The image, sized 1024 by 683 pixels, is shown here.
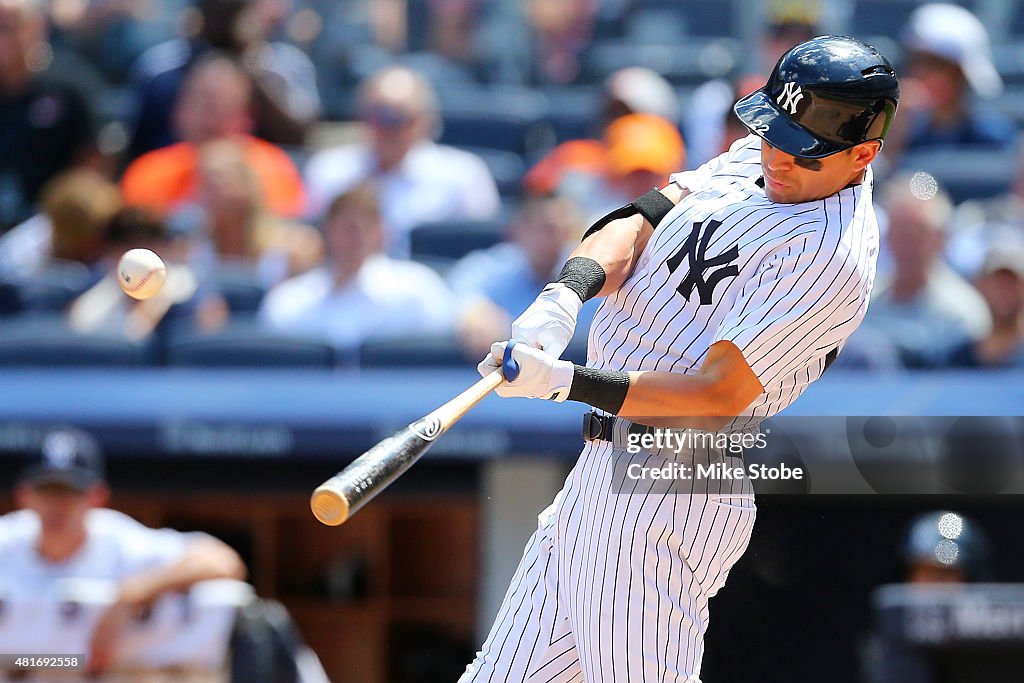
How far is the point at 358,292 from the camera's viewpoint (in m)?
5.25

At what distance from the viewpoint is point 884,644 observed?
356 centimetres

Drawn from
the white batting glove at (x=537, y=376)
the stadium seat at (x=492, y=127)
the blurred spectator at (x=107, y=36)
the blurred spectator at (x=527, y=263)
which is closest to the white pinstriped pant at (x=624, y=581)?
the white batting glove at (x=537, y=376)

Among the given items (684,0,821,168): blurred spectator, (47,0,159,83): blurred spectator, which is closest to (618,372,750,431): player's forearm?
(684,0,821,168): blurred spectator

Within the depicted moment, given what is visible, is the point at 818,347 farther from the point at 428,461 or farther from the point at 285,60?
the point at 285,60

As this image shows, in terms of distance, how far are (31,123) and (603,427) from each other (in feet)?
14.0

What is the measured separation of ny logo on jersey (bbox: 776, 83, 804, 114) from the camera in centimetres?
263

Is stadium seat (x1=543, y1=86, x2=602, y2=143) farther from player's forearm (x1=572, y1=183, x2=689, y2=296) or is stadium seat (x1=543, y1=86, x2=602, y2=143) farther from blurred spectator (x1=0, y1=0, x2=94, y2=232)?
player's forearm (x1=572, y1=183, x2=689, y2=296)

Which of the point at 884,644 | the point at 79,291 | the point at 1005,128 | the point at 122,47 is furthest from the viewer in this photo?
the point at 122,47

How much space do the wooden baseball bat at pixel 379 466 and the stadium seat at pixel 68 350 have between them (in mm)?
2637

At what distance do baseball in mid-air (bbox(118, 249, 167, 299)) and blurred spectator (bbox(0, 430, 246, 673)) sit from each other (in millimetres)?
1619

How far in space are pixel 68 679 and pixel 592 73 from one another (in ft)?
12.7

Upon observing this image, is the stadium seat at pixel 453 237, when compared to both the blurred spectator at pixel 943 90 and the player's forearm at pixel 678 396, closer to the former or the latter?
the blurred spectator at pixel 943 90

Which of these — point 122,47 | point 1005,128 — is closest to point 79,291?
point 122,47

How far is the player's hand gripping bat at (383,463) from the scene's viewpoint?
2.26 m
